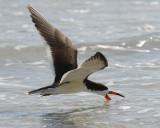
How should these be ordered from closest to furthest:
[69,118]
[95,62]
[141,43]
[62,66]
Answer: [95,62]
[69,118]
[62,66]
[141,43]

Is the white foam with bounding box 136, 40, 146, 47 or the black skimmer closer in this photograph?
the black skimmer

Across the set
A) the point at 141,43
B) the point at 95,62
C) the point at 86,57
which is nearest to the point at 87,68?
the point at 95,62

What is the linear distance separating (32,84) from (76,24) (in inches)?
229

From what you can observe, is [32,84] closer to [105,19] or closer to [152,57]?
[152,57]

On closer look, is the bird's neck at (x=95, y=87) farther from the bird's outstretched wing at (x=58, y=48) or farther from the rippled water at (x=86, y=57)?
the bird's outstretched wing at (x=58, y=48)

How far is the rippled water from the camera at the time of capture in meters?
6.55

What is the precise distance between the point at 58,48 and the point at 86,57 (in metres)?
3.75

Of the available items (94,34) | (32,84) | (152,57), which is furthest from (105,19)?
(32,84)

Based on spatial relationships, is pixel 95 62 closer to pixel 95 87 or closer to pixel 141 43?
pixel 95 87

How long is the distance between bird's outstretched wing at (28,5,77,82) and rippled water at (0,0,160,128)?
23.8 inches

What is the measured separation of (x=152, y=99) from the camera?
7227mm

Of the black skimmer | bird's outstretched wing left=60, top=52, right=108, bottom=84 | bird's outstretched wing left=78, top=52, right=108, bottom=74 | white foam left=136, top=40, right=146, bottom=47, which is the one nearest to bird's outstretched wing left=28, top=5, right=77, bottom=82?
the black skimmer

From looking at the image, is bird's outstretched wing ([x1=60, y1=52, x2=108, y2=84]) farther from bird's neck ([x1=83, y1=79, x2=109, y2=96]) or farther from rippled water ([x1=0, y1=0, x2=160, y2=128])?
rippled water ([x1=0, y1=0, x2=160, y2=128])

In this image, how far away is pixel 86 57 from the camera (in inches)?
424
